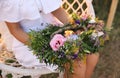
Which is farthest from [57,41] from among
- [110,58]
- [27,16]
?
[110,58]

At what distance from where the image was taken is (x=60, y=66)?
1354 millimetres

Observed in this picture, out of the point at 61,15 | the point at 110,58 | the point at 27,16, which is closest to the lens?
the point at 27,16

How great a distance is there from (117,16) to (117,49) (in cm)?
45

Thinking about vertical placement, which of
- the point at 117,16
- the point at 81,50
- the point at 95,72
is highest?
Answer: the point at 117,16

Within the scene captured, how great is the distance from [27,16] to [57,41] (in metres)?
0.20

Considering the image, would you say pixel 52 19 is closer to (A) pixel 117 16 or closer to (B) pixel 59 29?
(B) pixel 59 29

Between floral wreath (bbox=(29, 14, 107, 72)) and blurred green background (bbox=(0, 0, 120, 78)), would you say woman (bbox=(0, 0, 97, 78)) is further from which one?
blurred green background (bbox=(0, 0, 120, 78))

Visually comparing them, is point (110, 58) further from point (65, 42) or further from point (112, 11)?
point (65, 42)

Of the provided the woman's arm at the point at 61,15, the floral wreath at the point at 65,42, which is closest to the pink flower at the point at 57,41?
the floral wreath at the point at 65,42

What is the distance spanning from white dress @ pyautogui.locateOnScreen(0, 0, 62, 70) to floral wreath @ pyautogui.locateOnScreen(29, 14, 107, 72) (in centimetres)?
9

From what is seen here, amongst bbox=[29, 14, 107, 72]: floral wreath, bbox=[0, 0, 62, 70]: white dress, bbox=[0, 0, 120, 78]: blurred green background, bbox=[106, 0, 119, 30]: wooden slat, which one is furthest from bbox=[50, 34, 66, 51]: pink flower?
bbox=[106, 0, 119, 30]: wooden slat

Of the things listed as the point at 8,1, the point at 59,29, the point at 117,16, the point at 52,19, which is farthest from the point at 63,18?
the point at 117,16

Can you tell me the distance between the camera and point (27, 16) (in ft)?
4.74

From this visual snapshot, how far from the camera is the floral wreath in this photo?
131 cm
